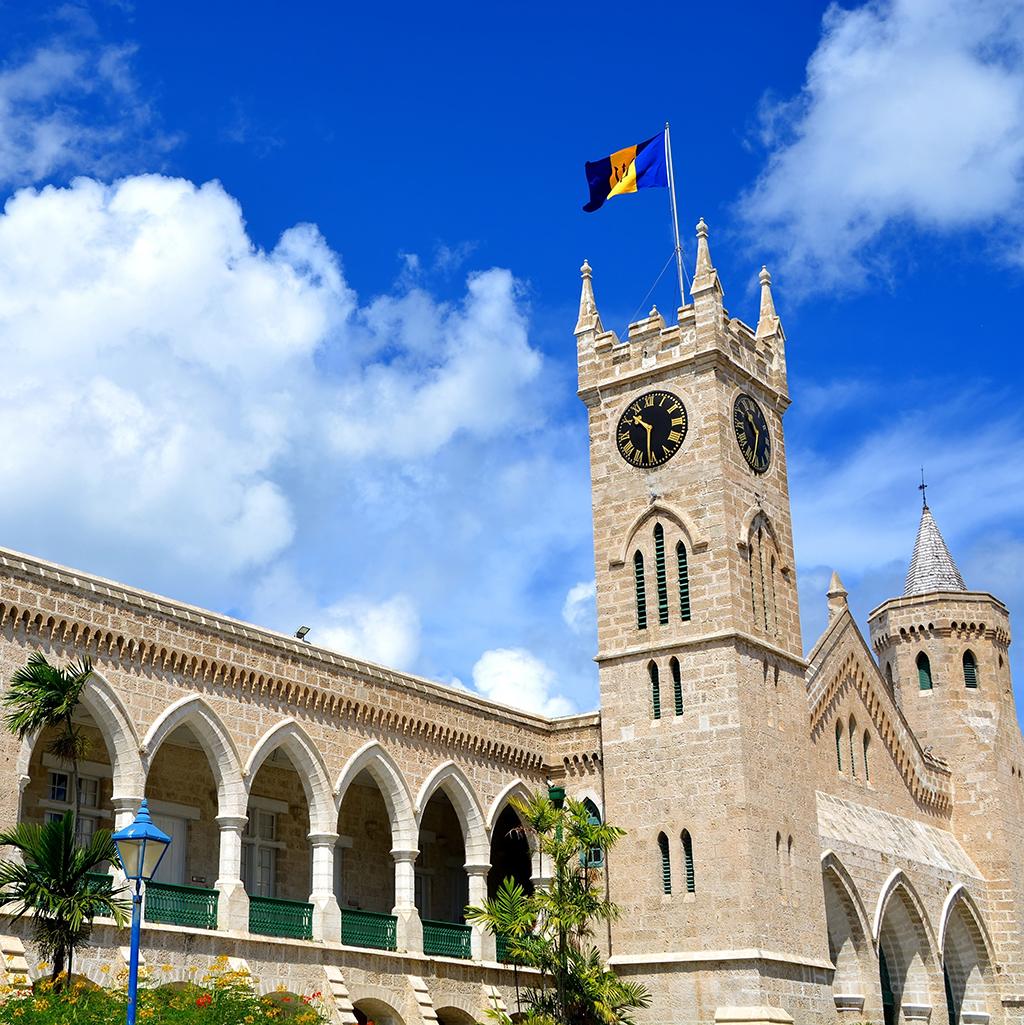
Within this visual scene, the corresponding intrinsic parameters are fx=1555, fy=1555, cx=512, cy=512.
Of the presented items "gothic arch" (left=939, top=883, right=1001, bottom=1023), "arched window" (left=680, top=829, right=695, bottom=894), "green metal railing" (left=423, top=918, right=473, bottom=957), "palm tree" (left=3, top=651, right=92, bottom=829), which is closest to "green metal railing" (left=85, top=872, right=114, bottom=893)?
"palm tree" (left=3, top=651, right=92, bottom=829)

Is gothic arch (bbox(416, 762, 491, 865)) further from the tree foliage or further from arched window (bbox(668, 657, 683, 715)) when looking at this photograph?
arched window (bbox(668, 657, 683, 715))

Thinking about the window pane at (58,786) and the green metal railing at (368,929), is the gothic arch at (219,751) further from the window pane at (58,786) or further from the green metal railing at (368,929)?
the green metal railing at (368,929)

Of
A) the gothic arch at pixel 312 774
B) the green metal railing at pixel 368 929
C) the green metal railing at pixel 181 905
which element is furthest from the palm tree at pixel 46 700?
the green metal railing at pixel 368 929

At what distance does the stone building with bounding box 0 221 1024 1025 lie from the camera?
26141mm

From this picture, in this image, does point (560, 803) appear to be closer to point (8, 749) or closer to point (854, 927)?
point (854, 927)

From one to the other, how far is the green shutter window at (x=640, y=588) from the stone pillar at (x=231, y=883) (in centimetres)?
1034

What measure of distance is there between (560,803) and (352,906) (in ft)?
16.2

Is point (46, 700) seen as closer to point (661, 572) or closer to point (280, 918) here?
point (280, 918)

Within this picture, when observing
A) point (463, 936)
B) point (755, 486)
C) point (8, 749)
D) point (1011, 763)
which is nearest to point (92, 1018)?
point (8, 749)

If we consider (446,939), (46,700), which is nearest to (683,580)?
(446,939)

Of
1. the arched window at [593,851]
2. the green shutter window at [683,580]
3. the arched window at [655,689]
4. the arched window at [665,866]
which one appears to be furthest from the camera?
the green shutter window at [683,580]

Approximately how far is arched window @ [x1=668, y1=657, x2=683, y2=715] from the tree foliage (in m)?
3.47

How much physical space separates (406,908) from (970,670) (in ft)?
74.6

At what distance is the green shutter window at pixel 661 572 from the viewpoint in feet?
109
